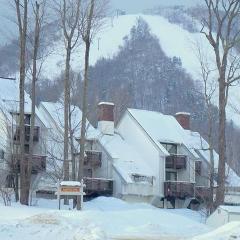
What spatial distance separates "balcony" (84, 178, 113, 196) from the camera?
173ft

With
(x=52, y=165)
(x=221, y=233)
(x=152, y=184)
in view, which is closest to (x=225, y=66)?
(x=221, y=233)

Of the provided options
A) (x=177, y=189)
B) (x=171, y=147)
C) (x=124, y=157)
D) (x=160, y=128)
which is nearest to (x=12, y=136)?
(x=124, y=157)

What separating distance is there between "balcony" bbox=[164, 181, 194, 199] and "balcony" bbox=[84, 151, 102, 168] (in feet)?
20.3

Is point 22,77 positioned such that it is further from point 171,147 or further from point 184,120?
point 184,120

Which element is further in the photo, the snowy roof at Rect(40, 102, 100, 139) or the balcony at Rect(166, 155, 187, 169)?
the balcony at Rect(166, 155, 187, 169)

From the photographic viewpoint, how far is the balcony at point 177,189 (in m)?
57.0

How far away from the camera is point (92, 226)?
17812 millimetres

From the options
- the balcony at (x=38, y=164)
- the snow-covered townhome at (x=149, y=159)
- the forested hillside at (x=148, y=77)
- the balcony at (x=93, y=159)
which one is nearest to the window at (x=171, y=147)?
the snow-covered townhome at (x=149, y=159)

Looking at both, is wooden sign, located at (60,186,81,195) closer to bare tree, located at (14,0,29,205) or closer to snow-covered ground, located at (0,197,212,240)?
snow-covered ground, located at (0,197,212,240)

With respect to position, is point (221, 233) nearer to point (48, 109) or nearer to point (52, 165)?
point (52, 165)

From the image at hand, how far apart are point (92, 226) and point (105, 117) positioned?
39646 millimetres

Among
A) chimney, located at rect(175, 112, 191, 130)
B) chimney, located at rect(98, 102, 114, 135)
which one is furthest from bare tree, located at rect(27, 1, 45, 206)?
chimney, located at rect(175, 112, 191, 130)

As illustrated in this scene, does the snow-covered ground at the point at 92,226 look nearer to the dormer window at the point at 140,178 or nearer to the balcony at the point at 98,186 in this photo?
the balcony at the point at 98,186

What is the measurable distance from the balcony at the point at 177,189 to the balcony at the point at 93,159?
244 inches
